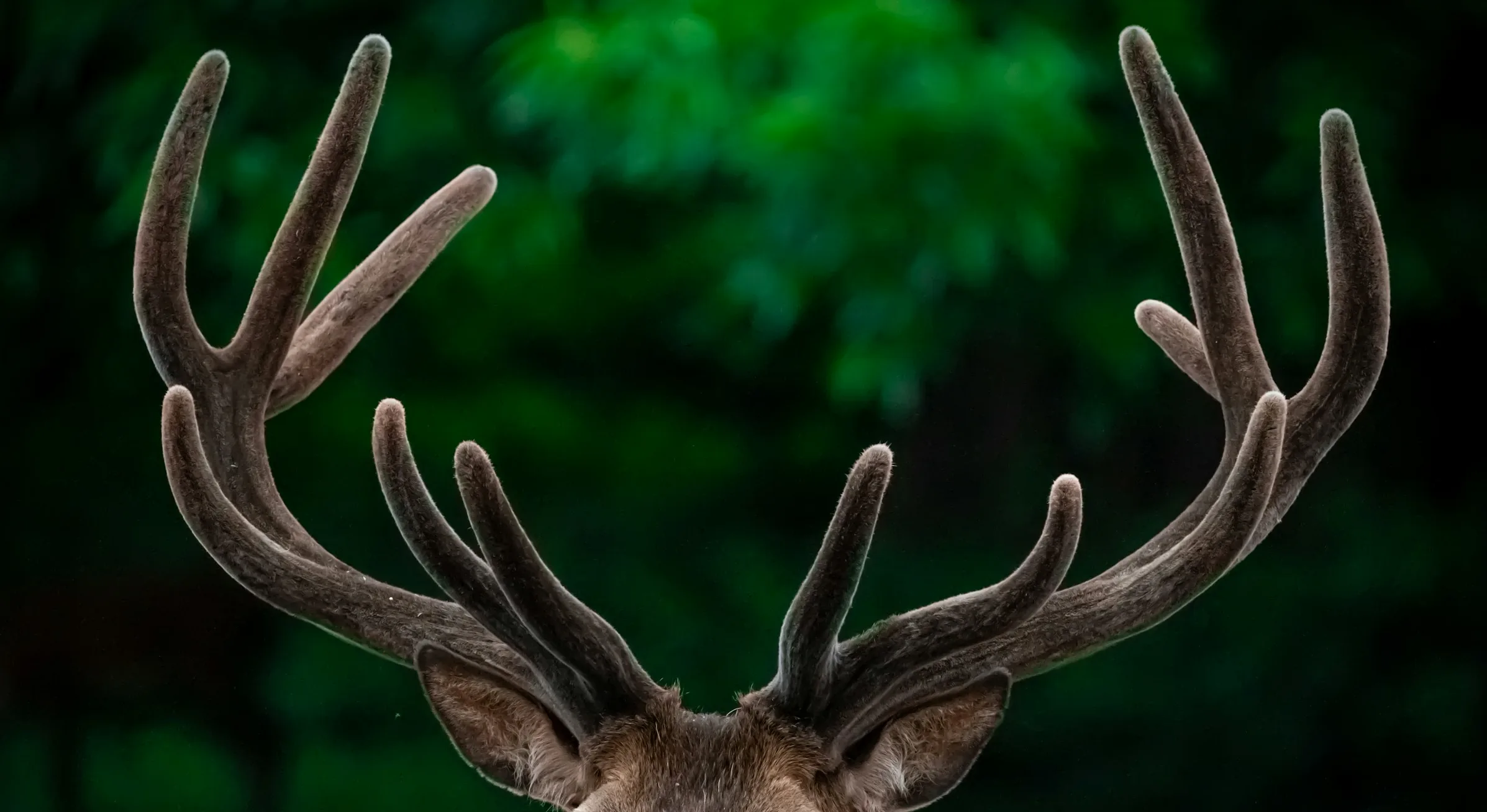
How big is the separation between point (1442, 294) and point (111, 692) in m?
2.80

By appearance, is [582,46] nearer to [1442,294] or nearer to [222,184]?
[222,184]

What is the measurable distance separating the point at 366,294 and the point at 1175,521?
Result: 797 millimetres

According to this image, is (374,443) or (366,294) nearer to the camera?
(374,443)

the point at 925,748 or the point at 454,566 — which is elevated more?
the point at 454,566

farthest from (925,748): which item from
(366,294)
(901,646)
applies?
(366,294)

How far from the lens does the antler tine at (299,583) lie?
1.36 metres

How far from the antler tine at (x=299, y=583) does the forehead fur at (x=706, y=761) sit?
15cm

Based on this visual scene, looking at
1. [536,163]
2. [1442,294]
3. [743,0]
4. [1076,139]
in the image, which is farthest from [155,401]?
[1442,294]

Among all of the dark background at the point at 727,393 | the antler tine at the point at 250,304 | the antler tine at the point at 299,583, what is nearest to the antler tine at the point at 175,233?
the antler tine at the point at 250,304

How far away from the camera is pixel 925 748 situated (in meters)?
1.29

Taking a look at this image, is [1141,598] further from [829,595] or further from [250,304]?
[250,304]

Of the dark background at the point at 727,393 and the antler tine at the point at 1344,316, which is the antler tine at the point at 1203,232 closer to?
the antler tine at the point at 1344,316

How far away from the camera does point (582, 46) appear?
3045 mm

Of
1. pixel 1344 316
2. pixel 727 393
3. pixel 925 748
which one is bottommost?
pixel 727 393
